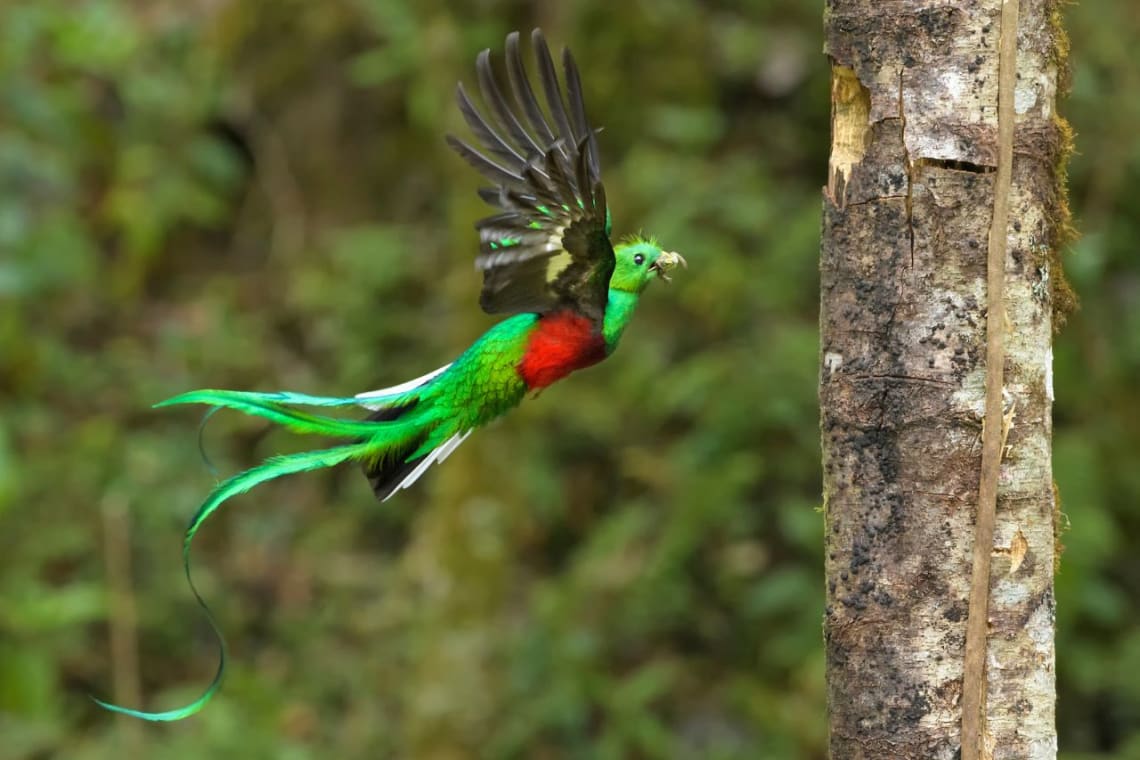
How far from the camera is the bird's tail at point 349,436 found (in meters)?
2.01

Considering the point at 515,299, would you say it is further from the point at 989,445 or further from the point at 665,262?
the point at 989,445

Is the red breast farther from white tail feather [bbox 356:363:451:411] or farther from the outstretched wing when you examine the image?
white tail feather [bbox 356:363:451:411]

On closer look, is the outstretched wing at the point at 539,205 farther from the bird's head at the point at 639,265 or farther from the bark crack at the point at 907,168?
the bark crack at the point at 907,168

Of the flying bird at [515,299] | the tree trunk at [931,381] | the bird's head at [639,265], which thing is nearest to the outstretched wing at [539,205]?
the flying bird at [515,299]

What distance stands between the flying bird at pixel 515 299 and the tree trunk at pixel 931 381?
1.41ft

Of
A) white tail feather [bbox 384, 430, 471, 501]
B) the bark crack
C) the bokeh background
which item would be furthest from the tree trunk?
the bokeh background

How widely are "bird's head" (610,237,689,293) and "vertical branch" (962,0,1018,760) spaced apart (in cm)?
68

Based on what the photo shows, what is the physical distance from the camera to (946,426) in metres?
1.77

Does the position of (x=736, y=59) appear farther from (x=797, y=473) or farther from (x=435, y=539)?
(x=435, y=539)

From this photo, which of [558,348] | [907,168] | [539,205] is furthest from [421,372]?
[907,168]

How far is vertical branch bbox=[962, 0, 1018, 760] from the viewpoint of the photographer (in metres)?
1.73

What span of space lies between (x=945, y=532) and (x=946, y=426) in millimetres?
140

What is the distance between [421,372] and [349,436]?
11.8 feet

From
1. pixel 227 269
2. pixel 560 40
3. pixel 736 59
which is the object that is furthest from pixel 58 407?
pixel 736 59
